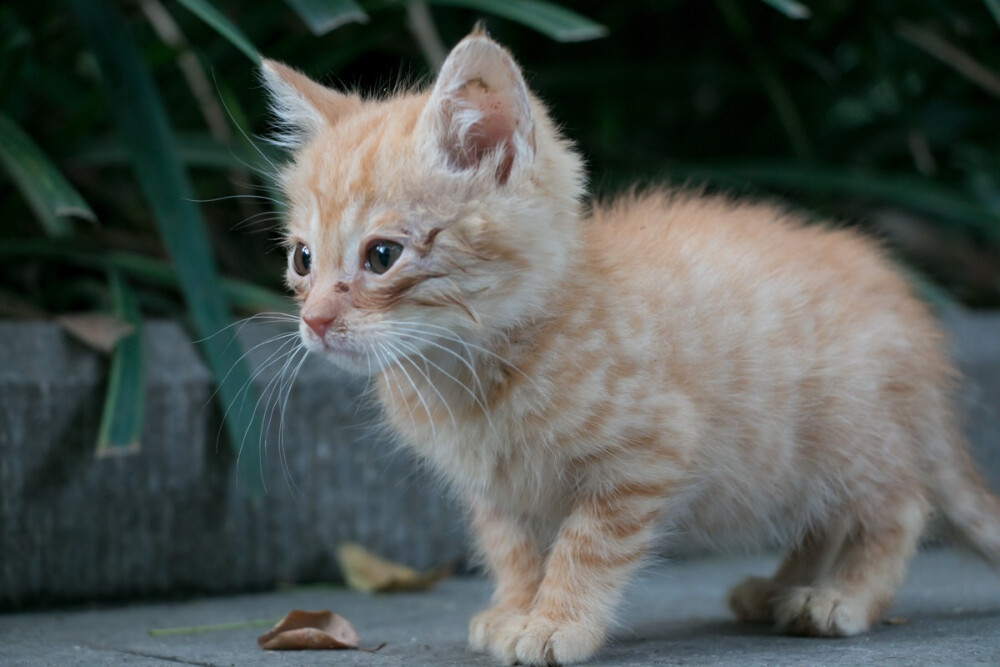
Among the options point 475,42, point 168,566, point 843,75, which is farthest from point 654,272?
point 843,75

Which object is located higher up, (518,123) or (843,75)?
(843,75)

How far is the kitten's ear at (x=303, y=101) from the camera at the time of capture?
6.51 ft

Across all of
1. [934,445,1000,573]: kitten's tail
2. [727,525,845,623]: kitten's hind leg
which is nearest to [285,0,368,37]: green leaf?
[727,525,845,623]: kitten's hind leg

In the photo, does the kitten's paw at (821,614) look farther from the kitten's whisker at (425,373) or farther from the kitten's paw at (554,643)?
the kitten's whisker at (425,373)

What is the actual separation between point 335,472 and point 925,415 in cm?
138

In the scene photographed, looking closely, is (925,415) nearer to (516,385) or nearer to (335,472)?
(516,385)

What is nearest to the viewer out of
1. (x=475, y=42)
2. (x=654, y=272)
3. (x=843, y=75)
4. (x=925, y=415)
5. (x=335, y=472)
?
(x=475, y=42)

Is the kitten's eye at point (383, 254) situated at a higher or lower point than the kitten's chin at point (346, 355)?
higher

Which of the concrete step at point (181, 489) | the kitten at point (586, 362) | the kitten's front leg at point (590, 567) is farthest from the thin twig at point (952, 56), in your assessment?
the kitten's front leg at point (590, 567)

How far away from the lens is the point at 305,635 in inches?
76.3

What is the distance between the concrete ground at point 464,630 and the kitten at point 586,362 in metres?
0.11

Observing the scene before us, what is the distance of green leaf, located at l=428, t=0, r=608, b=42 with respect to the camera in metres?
2.38

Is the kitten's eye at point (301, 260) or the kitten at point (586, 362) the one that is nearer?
the kitten at point (586, 362)

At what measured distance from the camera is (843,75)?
3.93 m
